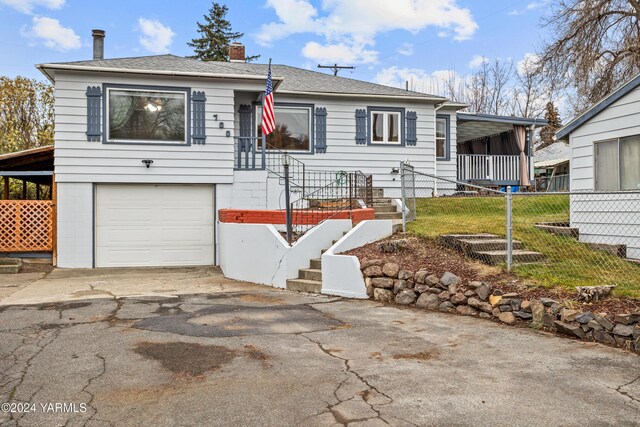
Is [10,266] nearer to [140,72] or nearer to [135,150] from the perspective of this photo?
[135,150]

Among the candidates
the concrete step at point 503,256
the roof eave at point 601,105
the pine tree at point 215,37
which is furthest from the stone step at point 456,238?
the pine tree at point 215,37

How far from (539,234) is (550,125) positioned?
40.4 metres

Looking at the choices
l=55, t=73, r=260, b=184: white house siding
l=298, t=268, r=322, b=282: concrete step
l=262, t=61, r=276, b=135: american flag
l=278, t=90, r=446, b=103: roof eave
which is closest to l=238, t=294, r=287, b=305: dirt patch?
l=298, t=268, r=322, b=282: concrete step

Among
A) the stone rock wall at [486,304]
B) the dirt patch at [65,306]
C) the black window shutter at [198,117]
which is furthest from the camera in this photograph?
the black window shutter at [198,117]

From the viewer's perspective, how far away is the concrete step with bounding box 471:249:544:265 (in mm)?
7793

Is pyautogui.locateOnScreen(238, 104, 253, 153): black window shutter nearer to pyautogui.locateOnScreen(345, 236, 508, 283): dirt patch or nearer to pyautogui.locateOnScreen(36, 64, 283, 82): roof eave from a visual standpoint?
pyautogui.locateOnScreen(36, 64, 283, 82): roof eave

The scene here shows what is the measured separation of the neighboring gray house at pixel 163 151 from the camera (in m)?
12.4

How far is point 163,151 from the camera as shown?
1295 cm

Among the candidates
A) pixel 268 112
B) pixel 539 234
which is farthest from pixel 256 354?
pixel 268 112

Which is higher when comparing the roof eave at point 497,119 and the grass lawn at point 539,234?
the roof eave at point 497,119

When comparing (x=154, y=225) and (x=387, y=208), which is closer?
(x=387, y=208)

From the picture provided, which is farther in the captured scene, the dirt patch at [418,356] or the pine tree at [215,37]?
the pine tree at [215,37]

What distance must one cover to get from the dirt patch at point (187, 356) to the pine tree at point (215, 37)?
3872 centimetres

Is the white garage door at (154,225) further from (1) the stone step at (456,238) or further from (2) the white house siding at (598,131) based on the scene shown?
(2) the white house siding at (598,131)
